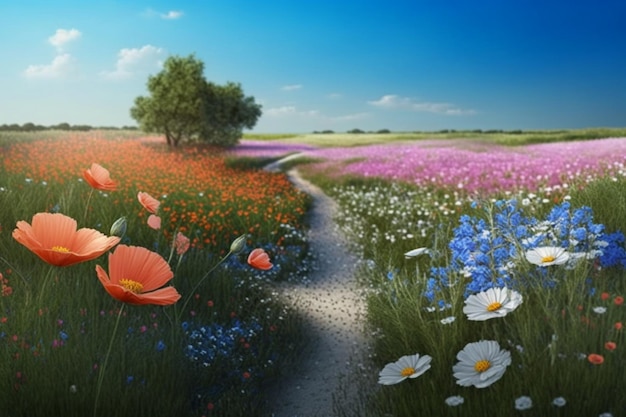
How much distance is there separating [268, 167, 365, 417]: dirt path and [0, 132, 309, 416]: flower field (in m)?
0.22

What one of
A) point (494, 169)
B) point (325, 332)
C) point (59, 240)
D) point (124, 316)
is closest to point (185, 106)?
point (494, 169)

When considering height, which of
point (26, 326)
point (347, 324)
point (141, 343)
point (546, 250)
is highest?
point (546, 250)

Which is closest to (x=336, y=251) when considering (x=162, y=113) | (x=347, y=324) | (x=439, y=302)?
(x=347, y=324)

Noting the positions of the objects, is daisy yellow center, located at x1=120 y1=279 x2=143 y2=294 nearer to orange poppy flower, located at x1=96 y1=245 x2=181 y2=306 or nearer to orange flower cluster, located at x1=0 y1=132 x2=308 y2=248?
orange poppy flower, located at x1=96 y1=245 x2=181 y2=306

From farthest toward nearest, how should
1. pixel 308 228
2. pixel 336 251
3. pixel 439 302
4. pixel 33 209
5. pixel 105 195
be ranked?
1. pixel 308 228
2. pixel 336 251
3. pixel 105 195
4. pixel 33 209
5. pixel 439 302

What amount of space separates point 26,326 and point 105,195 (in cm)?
552

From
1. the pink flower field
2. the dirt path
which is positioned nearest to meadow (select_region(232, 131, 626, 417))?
the dirt path

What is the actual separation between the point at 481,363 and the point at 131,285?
5.99ft

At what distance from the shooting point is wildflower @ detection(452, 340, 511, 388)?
9.62 feet

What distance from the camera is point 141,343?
13.5ft

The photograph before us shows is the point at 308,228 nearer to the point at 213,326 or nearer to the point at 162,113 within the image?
the point at 213,326

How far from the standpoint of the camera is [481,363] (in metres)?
3.08

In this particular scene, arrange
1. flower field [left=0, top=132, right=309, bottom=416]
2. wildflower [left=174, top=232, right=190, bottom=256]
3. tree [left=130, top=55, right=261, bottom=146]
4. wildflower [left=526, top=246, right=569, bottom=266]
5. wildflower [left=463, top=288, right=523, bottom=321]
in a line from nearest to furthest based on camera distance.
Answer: flower field [left=0, top=132, right=309, bottom=416] → wildflower [left=463, top=288, right=523, bottom=321] → wildflower [left=526, top=246, right=569, bottom=266] → wildflower [left=174, top=232, right=190, bottom=256] → tree [left=130, top=55, right=261, bottom=146]

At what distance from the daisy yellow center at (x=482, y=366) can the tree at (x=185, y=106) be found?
24542 mm
